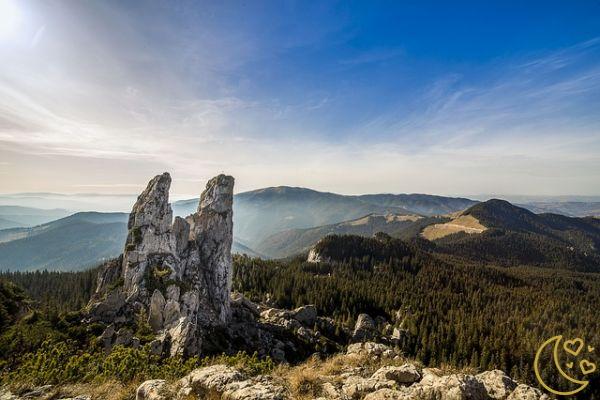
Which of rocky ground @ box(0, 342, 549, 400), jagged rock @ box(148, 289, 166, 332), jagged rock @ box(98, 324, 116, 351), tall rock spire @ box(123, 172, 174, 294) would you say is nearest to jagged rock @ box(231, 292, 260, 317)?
tall rock spire @ box(123, 172, 174, 294)

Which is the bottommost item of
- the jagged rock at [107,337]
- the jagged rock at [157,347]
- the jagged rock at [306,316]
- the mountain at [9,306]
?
the jagged rock at [306,316]

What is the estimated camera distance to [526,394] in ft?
60.6

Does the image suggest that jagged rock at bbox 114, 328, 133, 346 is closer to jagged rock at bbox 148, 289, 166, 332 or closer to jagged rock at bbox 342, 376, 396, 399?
jagged rock at bbox 148, 289, 166, 332

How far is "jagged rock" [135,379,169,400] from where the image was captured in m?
17.9

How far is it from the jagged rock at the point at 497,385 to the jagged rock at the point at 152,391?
61.4 ft

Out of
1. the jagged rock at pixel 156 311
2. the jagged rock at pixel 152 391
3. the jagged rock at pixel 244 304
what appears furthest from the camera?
the jagged rock at pixel 244 304

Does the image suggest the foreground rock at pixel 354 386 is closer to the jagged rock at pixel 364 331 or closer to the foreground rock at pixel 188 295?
the foreground rock at pixel 188 295

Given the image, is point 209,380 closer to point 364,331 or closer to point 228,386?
point 228,386

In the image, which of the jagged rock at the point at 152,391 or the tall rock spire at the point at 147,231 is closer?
the jagged rock at the point at 152,391

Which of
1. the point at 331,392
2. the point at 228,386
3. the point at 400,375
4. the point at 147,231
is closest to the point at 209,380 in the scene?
the point at 228,386

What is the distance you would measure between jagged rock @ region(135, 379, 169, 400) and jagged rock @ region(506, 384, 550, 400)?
19554 mm

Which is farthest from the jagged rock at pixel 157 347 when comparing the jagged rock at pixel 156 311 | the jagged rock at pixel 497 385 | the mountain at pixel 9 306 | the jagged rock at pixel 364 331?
the jagged rock at pixel 364 331

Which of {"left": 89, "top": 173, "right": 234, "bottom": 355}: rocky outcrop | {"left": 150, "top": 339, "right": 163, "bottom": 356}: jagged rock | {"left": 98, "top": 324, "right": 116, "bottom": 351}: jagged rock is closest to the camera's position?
{"left": 150, "top": 339, "right": 163, "bottom": 356}: jagged rock

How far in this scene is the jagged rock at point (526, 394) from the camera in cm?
1823
